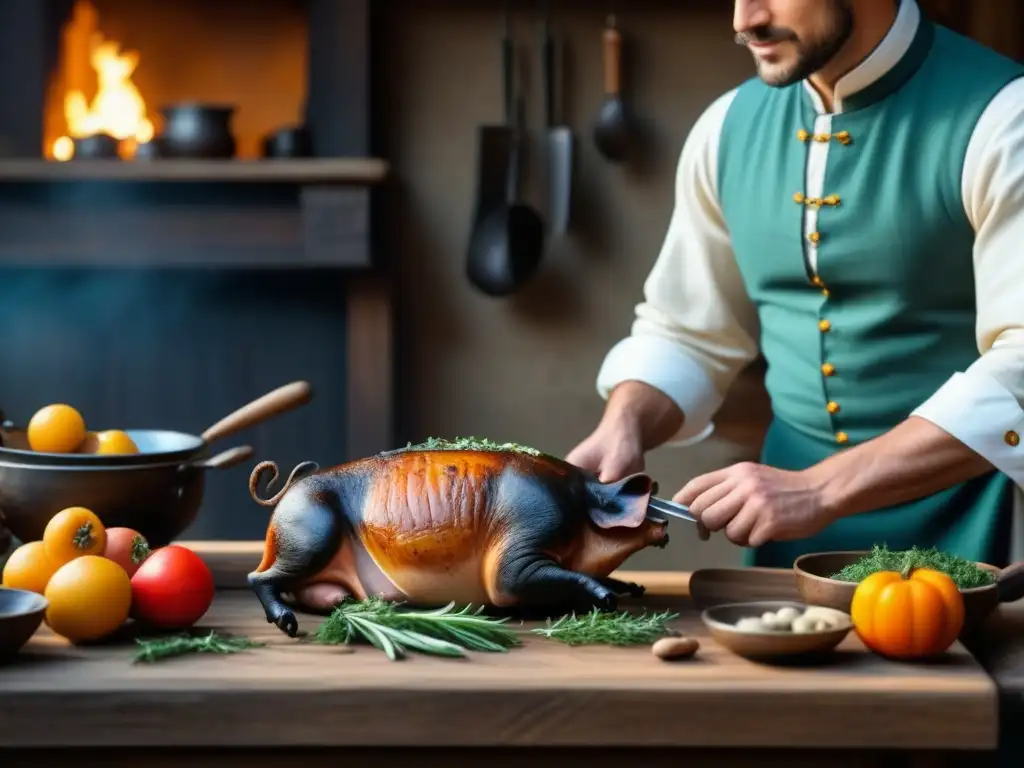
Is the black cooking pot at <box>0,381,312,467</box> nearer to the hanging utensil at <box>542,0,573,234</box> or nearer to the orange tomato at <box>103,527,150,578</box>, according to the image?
the orange tomato at <box>103,527,150,578</box>

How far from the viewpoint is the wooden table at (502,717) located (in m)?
1.12

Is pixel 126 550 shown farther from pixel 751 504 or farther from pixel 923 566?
pixel 923 566

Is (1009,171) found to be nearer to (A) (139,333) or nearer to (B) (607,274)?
(B) (607,274)

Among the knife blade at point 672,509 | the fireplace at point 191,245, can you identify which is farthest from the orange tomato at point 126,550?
the fireplace at point 191,245

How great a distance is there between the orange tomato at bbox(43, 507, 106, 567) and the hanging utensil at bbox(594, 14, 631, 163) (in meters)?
2.35

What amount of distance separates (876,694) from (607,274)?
2.54m

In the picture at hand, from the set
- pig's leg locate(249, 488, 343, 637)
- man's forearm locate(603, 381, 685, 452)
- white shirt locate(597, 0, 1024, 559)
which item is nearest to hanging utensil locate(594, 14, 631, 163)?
white shirt locate(597, 0, 1024, 559)

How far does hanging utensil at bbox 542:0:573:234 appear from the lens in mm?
3488

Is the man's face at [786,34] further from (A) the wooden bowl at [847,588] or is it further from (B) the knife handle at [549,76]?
(B) the knife handle at [549,76]

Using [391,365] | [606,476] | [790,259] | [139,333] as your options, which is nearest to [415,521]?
[606,476]

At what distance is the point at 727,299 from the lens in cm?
216

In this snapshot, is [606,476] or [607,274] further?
[607,274]

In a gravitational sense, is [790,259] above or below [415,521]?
above

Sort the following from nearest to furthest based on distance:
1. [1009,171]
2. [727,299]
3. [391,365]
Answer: [1009,171]
[727,299]
[391,365]
